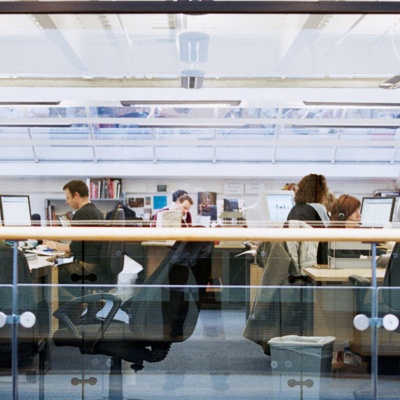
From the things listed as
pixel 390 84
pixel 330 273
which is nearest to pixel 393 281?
pixel 330 273

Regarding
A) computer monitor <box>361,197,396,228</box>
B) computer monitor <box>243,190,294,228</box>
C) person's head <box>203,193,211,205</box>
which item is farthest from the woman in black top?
person's head <box>203,193,211,205</box>

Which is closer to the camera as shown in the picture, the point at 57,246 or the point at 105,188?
the point at 57,246

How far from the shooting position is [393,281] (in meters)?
2.33

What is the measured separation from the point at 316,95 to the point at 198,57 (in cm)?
124

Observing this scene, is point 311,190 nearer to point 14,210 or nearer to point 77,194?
point 77,194

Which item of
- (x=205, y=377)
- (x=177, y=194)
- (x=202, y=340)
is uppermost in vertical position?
(x=177, y=194)

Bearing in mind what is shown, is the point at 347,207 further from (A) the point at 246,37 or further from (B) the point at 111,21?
(B) the point at 111,21

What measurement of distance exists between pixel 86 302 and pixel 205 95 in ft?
10.9

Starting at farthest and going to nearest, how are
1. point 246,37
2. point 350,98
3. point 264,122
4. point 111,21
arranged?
1. point 264,122
2. point 350,98
3. point 246,37
4. point 111,21

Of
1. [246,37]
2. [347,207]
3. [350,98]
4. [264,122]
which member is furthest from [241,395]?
[264,122]

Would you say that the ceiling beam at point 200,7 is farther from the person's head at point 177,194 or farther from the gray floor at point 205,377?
the person's head at point 177,194

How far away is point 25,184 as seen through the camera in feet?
18.1

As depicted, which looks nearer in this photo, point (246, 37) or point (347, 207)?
point (347, 207)

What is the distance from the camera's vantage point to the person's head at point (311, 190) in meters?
4.06
